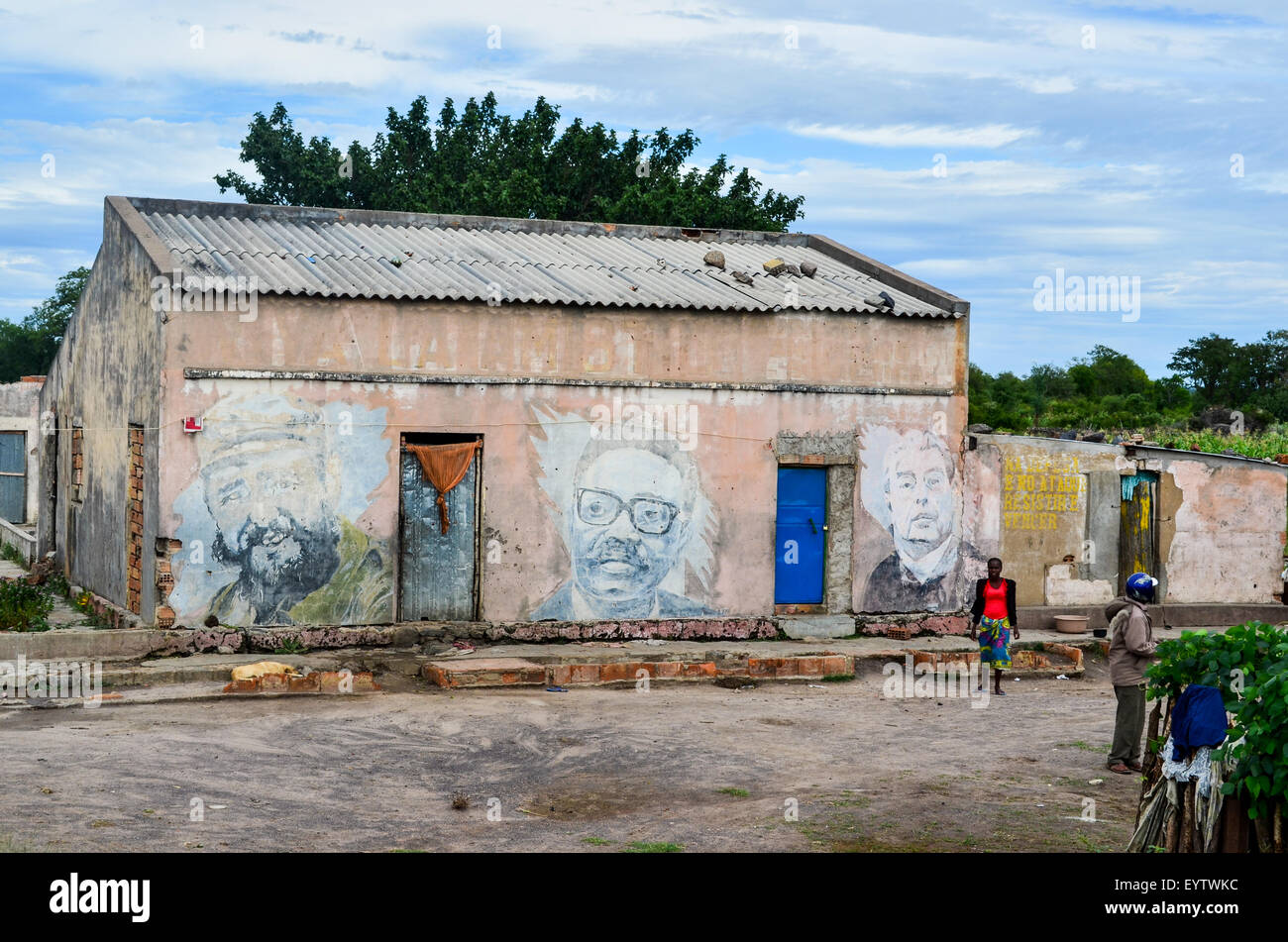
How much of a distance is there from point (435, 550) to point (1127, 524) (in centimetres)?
994

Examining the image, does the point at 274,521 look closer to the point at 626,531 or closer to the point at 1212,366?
the point at 626,531

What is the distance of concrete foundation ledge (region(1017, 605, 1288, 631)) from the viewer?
726 inches

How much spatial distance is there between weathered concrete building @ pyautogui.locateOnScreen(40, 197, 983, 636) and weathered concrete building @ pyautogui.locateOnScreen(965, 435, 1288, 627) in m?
1.04

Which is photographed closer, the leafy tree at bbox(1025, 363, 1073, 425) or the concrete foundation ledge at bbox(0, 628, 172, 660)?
the concrete foundation ledge at bbox(0, 628, 172, 660)

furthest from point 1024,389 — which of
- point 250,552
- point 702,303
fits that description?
point 250,552

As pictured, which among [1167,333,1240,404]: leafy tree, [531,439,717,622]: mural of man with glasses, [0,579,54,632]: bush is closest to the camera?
[0,579,54,632]: bush

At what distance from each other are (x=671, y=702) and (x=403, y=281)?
5.82 metres

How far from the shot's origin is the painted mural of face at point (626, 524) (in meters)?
16.2

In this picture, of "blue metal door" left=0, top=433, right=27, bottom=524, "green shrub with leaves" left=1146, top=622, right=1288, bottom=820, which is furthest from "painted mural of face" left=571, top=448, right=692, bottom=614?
"blue metal door" left=0, top=433, right=27, bottom=524

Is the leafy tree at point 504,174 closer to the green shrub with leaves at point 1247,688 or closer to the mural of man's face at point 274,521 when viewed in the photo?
the mural of man's face at point 274,521

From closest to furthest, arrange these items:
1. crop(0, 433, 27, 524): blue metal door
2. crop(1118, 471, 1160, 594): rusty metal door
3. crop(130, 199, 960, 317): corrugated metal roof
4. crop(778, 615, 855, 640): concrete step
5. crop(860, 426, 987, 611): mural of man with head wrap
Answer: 1. crop(130, 199, 960, 317): corrugated metal roof
2. crop(778, 615, 855, 640): concrete step
3. crop(860, 426, 987, 611): mural of man with head wrap
4. crop(1118, 471, 1160, 594): rusty metal door
5. crop(0, 433, 27, 524): blue metal door

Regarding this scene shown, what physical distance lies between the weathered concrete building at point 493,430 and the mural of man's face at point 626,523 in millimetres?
30

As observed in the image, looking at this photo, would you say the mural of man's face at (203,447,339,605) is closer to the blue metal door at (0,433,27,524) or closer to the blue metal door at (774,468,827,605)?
the blue metal door at (774,468,827,605)

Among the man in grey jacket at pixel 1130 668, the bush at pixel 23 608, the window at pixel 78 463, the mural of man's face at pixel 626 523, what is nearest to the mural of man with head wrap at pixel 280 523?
the bush at pixel 23 608
